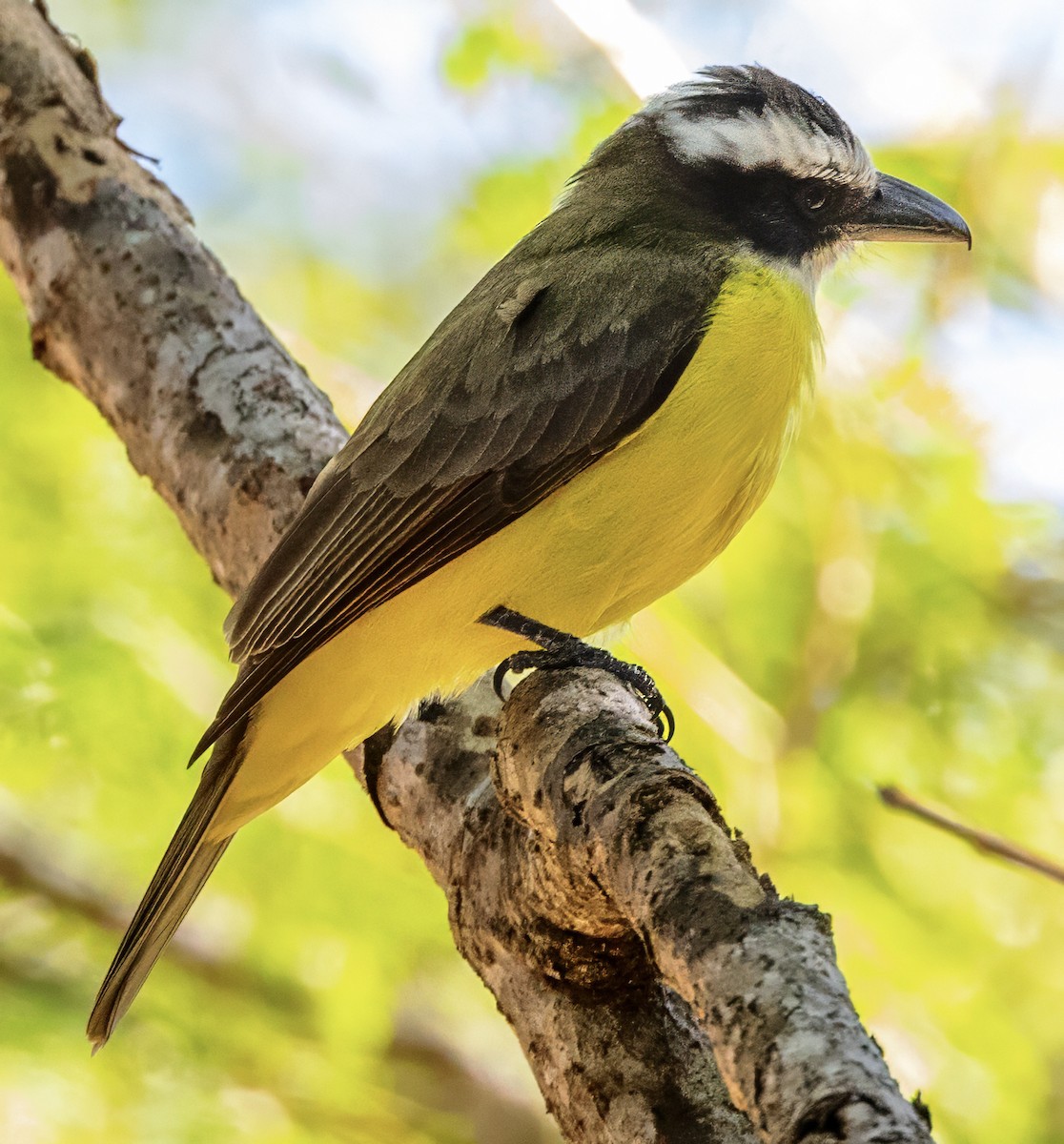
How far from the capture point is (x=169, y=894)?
3336 mm

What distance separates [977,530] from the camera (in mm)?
4605

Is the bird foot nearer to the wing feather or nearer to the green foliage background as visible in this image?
the wing feather

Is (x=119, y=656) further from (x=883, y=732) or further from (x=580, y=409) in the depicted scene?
(x=883, y=732)

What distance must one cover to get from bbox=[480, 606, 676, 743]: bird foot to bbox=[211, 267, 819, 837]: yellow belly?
0.12 ft

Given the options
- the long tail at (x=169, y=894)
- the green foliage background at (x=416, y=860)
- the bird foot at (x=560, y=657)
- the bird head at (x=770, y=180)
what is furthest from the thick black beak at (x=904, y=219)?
the long tail at (x=169, y=894)

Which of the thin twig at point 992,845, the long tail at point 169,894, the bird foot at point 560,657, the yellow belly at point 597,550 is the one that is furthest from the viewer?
the long tail at point 169,894

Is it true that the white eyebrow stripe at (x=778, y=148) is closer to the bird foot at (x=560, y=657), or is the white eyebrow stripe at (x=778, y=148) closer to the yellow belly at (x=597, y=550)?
the yellow belly at (x=597, y=550)

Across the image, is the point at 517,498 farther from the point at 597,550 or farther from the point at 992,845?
the point at 992,845

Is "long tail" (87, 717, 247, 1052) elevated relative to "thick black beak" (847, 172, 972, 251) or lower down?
lower down

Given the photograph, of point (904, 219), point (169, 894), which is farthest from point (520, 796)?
point (904, 219)

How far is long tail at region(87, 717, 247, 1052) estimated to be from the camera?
3.28 m

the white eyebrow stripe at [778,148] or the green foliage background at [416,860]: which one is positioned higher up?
the white eyebrow stripe at [778,148]

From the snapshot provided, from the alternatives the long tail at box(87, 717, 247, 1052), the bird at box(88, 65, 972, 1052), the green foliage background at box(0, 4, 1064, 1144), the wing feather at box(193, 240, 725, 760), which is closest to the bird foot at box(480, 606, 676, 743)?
the bird at box(88, 65, 972, 1052)

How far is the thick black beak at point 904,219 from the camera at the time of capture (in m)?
3.96
